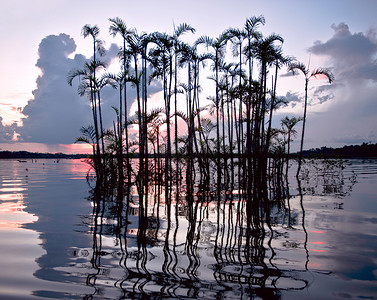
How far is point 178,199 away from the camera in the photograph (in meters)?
9.74

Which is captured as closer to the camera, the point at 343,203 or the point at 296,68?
the point at 343,203

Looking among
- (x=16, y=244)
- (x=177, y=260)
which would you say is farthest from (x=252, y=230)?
(x=16, y=244)

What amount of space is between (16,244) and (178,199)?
570cm

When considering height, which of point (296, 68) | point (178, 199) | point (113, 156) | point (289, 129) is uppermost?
point (296, 68)

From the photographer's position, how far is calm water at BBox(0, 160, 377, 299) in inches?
117

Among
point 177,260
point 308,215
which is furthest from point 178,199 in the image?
point 177,260

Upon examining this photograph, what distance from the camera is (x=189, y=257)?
12.9 feet

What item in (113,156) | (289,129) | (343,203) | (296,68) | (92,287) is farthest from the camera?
(289,129)

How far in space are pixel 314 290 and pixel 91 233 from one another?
3.91m

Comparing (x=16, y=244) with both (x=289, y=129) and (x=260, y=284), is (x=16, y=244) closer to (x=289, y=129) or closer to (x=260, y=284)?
(x=260, y=284)

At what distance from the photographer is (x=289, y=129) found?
807 inches

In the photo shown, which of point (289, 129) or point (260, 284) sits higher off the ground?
point (289, 129)

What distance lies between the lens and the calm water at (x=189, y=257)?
2967mm

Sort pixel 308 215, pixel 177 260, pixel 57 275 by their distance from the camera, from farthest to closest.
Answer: pixel 308 215
pixel 177 260
pixel 57 275
